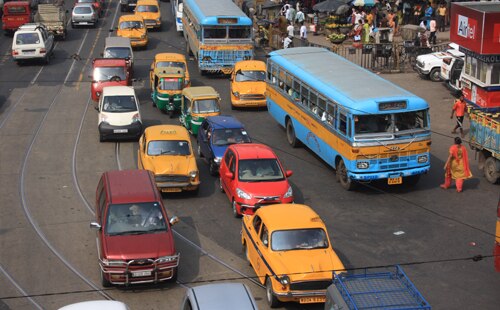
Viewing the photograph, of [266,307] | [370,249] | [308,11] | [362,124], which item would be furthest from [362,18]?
[266,307]

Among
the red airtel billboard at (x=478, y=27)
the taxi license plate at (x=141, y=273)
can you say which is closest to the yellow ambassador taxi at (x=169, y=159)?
the taxi license plate at (x=141, y=273)

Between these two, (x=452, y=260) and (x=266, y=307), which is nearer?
(x=266, y=307)

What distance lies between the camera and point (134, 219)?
1961 centimetres

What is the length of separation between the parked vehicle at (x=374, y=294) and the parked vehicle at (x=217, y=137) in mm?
11492

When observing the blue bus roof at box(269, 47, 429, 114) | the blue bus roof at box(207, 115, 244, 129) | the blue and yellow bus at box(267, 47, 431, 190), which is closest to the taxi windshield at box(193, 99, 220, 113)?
the blue bus roof at box(207, 115, 244, 129)

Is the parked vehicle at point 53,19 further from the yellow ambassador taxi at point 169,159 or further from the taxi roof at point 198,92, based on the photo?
the yellow ambassador taxi at point 169,159

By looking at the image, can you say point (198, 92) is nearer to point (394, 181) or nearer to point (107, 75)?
point (107, 75)

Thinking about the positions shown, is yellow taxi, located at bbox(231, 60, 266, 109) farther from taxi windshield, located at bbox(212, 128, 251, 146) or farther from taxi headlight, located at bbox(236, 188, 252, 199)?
taxi headlight, located at bbox(236, 188, 252, 199)

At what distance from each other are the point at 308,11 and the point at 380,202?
34790 mm

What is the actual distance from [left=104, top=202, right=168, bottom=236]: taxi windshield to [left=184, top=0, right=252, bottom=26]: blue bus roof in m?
21.9

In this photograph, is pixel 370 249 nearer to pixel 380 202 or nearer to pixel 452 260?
pixel 452 260

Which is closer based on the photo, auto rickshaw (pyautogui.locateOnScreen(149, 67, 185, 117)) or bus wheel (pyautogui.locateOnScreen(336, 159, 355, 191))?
bus wheel (pyautogui.locateOnScreen(336, 159, 355, 191))

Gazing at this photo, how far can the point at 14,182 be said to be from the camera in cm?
2670

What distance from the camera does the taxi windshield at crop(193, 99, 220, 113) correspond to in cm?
3155
